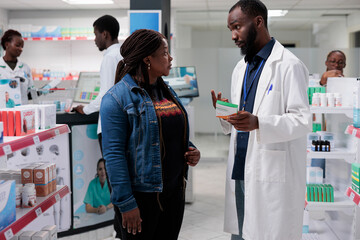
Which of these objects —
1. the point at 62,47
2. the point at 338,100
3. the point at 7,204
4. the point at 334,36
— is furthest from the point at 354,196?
the point at 62,47

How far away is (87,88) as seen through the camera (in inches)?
169

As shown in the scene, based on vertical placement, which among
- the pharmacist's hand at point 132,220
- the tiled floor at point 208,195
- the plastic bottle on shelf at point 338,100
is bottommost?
the tiled floor at point 208,195

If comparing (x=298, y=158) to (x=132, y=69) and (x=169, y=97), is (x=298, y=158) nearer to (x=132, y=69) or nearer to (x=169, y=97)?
(x=169, y=97)

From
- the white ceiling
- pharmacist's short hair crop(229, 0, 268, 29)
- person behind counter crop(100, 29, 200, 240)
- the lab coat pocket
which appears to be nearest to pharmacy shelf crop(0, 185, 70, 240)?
person behind counter crop(100, 29, 200, 240)

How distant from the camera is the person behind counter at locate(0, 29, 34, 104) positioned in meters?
4.80

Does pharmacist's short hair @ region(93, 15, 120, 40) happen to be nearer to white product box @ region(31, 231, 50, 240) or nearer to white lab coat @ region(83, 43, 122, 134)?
white lab coat @ region(83, 43, 122, 134)

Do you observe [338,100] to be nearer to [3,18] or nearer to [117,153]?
[117,153]

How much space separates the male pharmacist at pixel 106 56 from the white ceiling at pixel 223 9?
3843 millimetres

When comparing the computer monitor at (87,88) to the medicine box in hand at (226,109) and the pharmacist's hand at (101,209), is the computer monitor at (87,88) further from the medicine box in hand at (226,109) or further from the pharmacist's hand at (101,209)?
the medicine box in hand at (226,109)

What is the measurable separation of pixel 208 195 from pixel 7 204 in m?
3.73

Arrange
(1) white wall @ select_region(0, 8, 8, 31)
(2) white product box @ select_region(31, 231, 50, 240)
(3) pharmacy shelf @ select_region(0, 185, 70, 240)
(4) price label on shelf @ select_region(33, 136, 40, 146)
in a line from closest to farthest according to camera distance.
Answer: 1. (3) pharmacy shelf @ select_region(0, 185, 70, 240)
2. (4) price label on shelf @ select_region(33, 136, 40, 146)
3. (2) white product box @ select_region(31, 231, 50, 240)
4. (1) white wall @ select_region(0, 8, 8, 31)

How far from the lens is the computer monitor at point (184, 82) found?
4.85 metres

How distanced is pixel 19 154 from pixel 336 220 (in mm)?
2803

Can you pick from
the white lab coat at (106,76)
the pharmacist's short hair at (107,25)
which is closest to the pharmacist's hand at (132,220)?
the white lab coat at (106,76)
